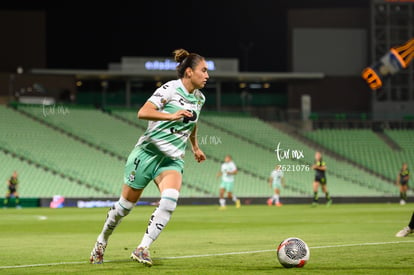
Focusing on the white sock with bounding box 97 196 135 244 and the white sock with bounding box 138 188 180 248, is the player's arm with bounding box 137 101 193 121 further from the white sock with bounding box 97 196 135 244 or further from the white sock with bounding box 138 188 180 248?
the white sock with bounding box 97 196 135 244

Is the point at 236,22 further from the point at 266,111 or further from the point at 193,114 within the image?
the point at 193,114

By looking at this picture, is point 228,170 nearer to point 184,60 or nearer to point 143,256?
point 184,60

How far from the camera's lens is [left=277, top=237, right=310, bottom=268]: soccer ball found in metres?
11.1

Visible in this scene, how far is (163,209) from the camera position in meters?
11.3

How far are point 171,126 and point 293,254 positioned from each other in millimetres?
2293

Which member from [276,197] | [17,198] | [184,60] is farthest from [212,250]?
[276,197]

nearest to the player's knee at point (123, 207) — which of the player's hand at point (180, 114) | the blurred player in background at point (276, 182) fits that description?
the player's hand at point (180, 114)

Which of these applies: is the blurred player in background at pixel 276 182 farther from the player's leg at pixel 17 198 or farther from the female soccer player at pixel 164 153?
the female soccer player at pixel 164 153

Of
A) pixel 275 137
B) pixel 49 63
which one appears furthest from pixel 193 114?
pixel 49 63

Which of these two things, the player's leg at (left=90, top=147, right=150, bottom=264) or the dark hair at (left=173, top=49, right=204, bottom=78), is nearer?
the player's leg at (left=90, top=147, right=150, bottom=264)

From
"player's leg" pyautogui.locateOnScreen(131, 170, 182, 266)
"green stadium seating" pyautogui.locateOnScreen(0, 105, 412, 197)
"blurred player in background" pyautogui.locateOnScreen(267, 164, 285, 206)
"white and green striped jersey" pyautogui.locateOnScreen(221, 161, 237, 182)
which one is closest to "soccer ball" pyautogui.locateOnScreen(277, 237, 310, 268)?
"player's leg" pyautogui.locateOnScreen(131, 170, 182, 266)

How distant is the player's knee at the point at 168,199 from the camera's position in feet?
36.9

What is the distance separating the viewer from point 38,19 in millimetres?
62844

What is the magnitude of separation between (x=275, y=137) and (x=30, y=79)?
17800mm
